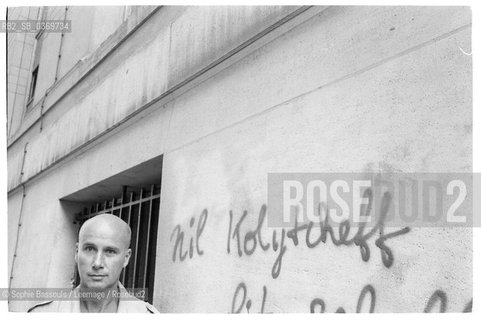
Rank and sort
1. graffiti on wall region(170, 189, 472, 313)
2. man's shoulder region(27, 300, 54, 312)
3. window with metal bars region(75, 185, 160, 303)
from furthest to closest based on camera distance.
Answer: window with metal bars region(75, 185, 160, 303)
graffiti on wall region(170, 189, 472, 313)
man's shoulder region(27, 300, 54, 312)

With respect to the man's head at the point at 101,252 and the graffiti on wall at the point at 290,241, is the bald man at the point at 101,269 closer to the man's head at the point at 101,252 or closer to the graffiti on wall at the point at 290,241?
the man's head at the point at 101,252

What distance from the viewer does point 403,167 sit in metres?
2.68

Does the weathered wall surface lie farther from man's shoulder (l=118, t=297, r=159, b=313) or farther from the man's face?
the man's face

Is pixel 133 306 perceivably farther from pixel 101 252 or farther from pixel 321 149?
pixel 321 149

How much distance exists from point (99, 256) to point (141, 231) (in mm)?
3338

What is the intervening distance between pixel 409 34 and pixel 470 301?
148 cm

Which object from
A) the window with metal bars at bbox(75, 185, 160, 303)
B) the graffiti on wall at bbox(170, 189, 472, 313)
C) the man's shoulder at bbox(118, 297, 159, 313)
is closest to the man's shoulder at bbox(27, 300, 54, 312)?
the man's shoulder at bbox(118, 297, 159, 313)

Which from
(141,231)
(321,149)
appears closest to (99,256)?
(321,149)

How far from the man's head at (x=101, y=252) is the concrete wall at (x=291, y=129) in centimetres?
116

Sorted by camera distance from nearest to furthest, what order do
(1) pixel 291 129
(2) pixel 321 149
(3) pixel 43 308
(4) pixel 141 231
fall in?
(3) pixel 43 308 → (2) pixel 321 149 → (1) pixel 291 129 → (4) pixel 141 231

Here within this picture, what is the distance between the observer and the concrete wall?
8.37 ft

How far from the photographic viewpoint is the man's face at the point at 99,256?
8.43 feet

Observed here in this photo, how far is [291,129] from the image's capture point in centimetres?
344

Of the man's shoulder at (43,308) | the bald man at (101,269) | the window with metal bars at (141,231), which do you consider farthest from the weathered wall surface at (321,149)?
the man's shoulder at (43,308)
